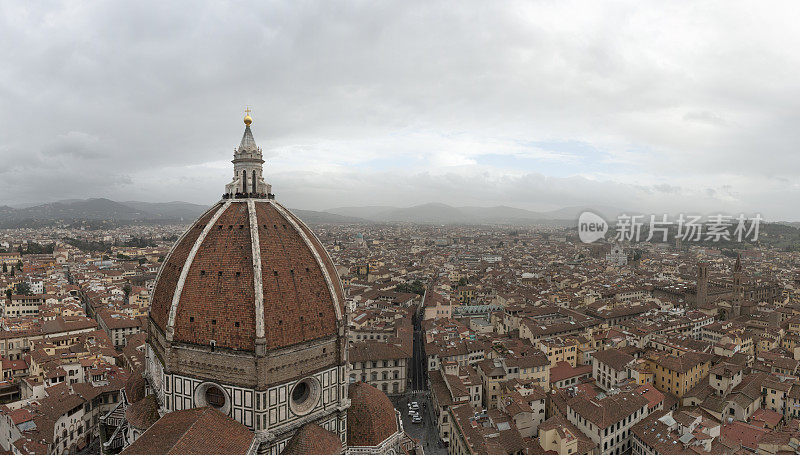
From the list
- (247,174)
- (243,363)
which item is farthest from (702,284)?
(243,363)

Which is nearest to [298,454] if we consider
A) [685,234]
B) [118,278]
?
[118,278]

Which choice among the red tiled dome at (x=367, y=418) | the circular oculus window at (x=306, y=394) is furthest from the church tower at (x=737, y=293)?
the circular oculus window at (x=306, y=394)

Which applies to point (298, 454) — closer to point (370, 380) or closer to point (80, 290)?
point (370, 380)

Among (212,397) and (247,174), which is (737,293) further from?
(212,397)

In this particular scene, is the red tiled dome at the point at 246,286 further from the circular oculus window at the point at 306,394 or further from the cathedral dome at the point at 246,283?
the circular oculus window at the point at 306,394

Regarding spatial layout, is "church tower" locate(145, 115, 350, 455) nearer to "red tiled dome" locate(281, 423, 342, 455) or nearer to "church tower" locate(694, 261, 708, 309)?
"red tiled dome" locate(281, 423, 342, 455)

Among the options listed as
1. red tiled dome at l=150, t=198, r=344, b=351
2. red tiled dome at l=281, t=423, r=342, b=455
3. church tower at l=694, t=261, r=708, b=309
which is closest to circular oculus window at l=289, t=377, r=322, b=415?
red tiled dome at l=281, t=423, r=342, b=455
